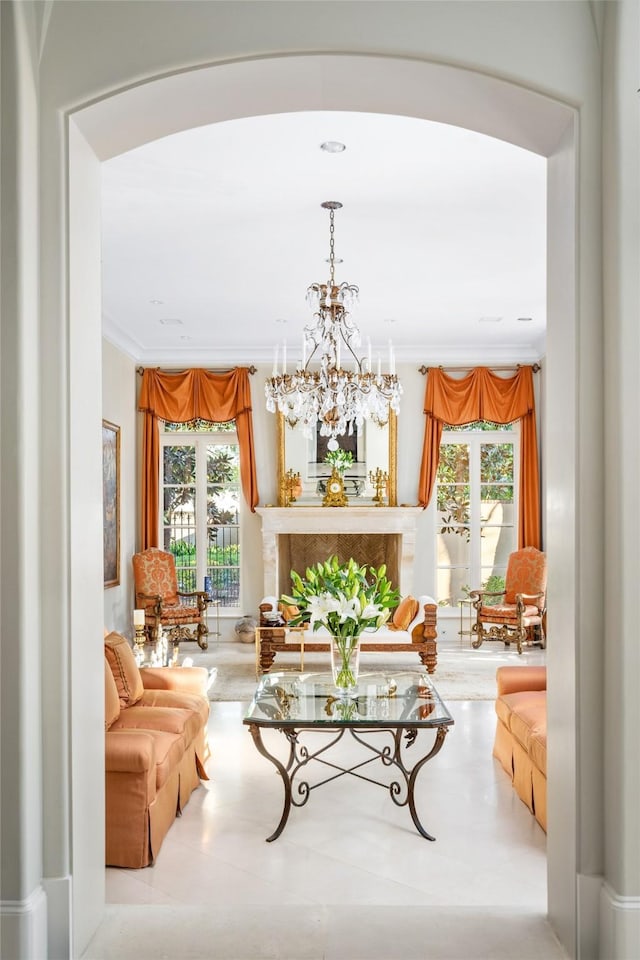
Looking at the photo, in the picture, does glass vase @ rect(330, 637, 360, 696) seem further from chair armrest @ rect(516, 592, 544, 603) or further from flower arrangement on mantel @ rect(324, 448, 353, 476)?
flower arrangement on mantel @ rect(324, 448, 353, 476)

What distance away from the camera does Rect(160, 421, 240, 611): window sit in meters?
9.17

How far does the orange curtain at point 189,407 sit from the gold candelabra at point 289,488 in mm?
319

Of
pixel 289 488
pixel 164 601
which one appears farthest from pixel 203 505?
pixel 164 601

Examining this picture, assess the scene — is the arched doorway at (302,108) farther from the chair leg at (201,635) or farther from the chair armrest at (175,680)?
the chair leg at (201,635)

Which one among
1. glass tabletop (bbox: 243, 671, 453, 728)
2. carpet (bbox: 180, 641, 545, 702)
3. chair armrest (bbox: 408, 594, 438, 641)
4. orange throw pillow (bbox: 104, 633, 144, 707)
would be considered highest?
orange throw pillow (bbox: 104, 633, 144, 707)

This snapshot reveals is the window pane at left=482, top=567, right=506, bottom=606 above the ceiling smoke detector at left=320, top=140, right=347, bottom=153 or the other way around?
the other way around

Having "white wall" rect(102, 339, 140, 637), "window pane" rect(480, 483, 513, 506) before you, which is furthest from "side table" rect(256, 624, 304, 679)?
"window pane" rect(480, 483, 513, 506)

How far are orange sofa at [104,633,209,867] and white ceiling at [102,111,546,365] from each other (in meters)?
2.58

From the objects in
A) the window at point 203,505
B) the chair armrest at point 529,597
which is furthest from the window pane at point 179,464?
the chair armrest at point 529,597

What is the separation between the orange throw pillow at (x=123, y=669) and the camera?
413 cm

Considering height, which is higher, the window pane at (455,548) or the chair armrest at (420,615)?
the window pane at (455,548)

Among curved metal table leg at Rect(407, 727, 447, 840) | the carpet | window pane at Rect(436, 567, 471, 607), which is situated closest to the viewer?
curved metal table leg at Rect(407, 727, 447, 840)
